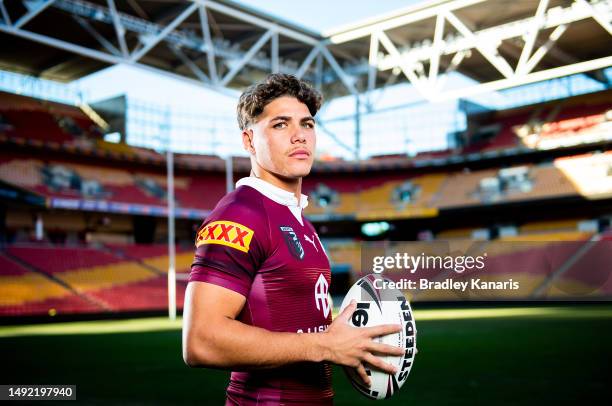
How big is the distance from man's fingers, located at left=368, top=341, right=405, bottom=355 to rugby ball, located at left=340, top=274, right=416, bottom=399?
0.55 ft

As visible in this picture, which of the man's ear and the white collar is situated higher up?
the man's ear

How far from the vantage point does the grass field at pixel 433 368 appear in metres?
6.49

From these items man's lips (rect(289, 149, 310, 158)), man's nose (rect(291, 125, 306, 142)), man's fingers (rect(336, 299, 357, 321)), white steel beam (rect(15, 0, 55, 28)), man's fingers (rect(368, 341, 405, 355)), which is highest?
white steel beam (rect(15, 0, 55, 28))

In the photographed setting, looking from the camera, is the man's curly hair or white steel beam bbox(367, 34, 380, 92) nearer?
the man's curly hair

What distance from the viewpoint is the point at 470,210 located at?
33062 mm

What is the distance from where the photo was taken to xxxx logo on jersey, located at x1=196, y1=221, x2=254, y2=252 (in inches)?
76.5

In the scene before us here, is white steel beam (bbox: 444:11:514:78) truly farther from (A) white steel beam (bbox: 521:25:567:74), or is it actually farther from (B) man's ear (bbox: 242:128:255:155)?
(B) man's ear (bbox: 242:128:255:155)

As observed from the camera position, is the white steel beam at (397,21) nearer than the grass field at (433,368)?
No

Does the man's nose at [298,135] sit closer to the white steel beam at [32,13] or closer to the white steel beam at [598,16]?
the white steel beam at [32,13]

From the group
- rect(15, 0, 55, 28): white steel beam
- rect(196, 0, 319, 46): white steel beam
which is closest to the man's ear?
rect(15, 0, 55, 28): white steel beam

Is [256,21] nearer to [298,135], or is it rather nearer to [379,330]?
[298,135]

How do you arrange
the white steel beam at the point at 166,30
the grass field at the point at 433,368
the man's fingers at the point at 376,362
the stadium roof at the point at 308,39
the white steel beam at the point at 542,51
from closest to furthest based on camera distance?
1. the man's fingers at the point at 376,362
2. the grass field at the point at 433,368
3. the white steel beam at the point at 166,30
4. the stadium roof at the point at 308,39
5. the white steel beam at the point at 542,51

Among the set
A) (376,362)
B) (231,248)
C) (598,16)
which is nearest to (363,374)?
(376,362)

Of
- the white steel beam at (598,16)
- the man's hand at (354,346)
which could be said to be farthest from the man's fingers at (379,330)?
the white steel beam at (598,16)
